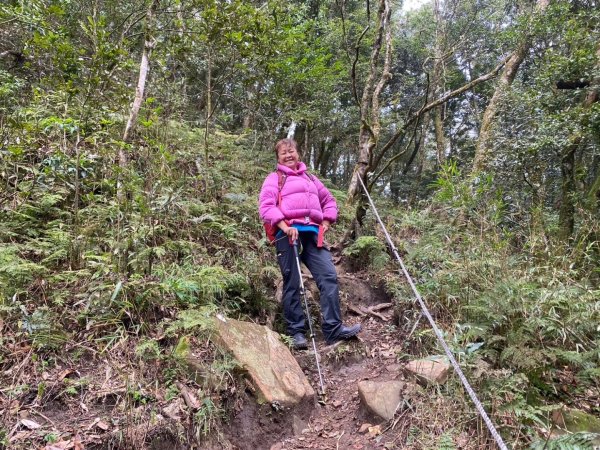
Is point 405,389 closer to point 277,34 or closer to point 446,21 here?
point 277,34

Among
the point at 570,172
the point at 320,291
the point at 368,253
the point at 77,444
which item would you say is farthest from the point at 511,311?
the point at 570,172

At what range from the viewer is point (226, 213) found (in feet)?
19.6

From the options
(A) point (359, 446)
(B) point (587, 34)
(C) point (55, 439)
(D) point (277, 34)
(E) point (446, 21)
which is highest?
(E) point (446, 21)

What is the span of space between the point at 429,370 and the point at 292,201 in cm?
228

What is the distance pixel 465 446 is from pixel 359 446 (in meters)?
0.83

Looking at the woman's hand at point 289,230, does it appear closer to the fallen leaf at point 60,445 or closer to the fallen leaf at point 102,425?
the fallen leaf at point 102,425

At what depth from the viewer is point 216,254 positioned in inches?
190

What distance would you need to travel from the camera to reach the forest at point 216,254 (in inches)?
105

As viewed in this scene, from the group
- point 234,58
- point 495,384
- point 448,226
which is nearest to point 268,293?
point 448,226

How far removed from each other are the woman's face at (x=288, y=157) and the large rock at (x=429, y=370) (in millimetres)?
2615

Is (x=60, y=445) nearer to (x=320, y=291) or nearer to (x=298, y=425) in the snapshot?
(x=298, y=425)

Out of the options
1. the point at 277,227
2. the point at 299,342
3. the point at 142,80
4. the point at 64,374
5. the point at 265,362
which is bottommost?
the point at 299,342

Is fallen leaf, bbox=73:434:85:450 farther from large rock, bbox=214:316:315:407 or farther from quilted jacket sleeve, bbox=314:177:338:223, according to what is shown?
quilted jacket sleeve, bbox=314:177:338:223

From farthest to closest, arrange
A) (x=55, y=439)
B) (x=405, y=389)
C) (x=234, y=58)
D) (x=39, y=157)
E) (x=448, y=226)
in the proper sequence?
1. (x=234, y=58)
2. (x=448, y=226)
3. (x=39, y=157)
4. (x=405, y=389)
5. (x=55, y=439)
